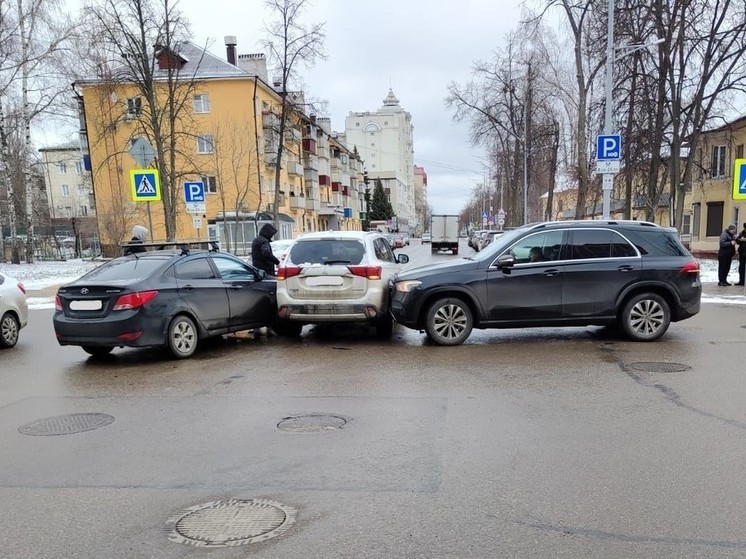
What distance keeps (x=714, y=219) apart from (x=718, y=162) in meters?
3.59

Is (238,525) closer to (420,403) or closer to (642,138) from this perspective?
(420,403)

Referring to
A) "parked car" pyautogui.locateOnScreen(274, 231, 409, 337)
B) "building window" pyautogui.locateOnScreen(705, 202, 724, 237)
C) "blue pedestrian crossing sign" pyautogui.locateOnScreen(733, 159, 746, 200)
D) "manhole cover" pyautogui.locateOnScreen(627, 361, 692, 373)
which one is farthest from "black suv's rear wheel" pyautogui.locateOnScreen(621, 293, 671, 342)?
"building window" pyautogui.locateOnScreen(705, 202, 724, 237)

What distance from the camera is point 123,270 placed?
26.7 ft

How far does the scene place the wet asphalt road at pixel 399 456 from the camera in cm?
326

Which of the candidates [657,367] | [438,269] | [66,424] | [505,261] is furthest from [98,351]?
[657,367]

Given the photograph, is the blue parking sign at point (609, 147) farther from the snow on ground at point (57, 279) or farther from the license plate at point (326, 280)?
the license plate at point (326, 280)

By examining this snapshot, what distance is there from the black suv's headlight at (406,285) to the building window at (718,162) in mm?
31760

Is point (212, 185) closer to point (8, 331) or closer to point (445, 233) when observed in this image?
point (445, 233)

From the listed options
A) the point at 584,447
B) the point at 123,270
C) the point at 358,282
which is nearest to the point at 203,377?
the point at 123,270

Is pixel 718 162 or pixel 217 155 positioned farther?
pixel 217 155

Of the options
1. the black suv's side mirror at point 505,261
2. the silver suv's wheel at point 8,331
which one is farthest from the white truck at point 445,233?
the silver suv's wheel at point 8,331

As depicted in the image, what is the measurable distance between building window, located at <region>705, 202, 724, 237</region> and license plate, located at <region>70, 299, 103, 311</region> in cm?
3439

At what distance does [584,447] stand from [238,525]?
2.77 meters

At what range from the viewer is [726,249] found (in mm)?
15227
